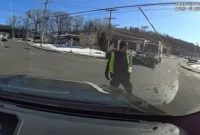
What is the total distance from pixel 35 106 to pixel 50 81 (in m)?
0.73

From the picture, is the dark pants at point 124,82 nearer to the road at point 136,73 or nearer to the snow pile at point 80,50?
the road at point 136,73

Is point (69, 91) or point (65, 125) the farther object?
point (69, 91)

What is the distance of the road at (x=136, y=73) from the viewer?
220cm

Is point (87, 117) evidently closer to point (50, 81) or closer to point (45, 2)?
point (50, 81)

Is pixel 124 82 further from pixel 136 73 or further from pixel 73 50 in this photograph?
pixel 73 50

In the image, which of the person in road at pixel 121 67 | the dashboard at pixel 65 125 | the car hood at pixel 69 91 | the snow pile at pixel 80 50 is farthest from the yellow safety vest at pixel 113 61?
the dashboard at pixel 65 125

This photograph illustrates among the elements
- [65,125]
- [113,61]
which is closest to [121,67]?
[113,61]

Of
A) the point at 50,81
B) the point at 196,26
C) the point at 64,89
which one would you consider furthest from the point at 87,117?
the point at 196,26

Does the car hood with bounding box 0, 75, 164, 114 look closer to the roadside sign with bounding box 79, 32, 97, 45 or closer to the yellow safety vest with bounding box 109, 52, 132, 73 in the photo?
the yellow safety vest with bounding box 109, 52, 132, 73

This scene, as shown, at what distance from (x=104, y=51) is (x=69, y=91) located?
1.98ft

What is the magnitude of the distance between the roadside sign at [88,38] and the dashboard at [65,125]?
1.03 metres

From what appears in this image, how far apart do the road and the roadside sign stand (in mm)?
153

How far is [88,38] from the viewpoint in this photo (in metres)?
2.38

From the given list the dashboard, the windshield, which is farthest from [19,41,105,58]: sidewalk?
the dashboard
